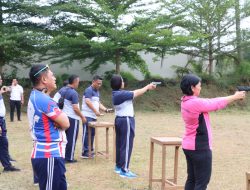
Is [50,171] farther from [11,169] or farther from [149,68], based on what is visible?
[149,68]

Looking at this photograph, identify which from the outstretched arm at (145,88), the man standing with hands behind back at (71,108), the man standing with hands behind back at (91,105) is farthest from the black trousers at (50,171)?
the man standing with hands behind back at (91,105)

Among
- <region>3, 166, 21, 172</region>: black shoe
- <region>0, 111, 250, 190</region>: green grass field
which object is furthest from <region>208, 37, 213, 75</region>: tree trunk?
<region>3, 166, 21, 172</region>: black shoe

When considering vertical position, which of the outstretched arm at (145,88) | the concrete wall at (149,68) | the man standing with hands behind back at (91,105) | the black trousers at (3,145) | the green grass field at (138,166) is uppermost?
the concrete wall at (149,68)

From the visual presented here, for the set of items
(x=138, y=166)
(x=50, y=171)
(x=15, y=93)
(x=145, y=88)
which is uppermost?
(x=145, y=88)

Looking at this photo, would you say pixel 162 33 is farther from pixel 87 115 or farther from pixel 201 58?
pixel 87 115

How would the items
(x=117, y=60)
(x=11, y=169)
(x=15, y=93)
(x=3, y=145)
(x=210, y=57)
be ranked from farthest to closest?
(x=210, y=57) → (x=117, y=60) → (x=15, y=93) → (x=11, y=169) → (x=3, y=145)

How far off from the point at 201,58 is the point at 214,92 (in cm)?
205

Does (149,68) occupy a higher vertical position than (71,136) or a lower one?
higher

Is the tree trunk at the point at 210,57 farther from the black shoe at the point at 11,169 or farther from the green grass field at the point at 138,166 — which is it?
the black shoe at the point at 11,169

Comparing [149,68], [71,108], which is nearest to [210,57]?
[149,68]

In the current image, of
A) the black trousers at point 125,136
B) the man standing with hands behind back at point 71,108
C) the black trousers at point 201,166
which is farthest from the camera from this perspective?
the man standing with hands behind back at point 71,108

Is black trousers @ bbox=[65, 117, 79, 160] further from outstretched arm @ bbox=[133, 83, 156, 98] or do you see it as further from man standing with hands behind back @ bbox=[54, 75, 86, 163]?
outstretched arm @ bbox=[133, 83, 156, 98]

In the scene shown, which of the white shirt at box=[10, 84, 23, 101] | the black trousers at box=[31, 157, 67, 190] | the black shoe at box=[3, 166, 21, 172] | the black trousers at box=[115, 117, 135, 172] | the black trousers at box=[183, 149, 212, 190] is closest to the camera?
the black trousers at box=[31, 157, 67, 190]

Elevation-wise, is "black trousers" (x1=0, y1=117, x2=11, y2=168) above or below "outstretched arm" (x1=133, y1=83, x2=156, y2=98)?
below
